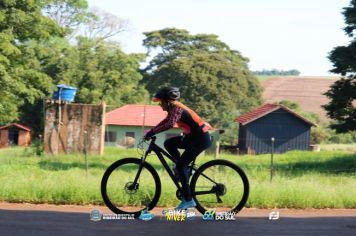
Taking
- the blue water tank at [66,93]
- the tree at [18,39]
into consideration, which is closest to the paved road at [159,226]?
the tree at [18,39]

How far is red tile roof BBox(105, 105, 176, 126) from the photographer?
2103 inches

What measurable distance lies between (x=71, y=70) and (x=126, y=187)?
45891mm

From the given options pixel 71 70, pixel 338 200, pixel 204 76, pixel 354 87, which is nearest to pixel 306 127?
pixel 204 76

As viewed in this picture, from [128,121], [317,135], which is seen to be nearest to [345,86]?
[128,121]

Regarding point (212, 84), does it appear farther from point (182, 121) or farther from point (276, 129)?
point (182, 121)

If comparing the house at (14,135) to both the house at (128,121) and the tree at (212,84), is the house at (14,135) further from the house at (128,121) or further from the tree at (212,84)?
the tree at (212,84)

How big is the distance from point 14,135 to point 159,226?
188ft

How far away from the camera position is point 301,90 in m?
101

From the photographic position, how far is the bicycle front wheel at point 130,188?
7.73 meters

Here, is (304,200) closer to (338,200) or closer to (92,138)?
(338,200)

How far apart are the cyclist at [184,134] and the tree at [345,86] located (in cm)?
1870

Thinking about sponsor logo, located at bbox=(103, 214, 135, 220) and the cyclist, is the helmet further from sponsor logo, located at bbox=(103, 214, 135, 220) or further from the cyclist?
sponsor logo, located at bbox=(103, 214, 135, 220)

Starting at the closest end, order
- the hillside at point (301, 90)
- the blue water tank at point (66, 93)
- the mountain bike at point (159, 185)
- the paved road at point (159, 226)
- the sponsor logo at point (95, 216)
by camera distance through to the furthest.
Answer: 1. the paved road at point (159, 226)
2. the sponsor logo at point (95, 216)
3. the mountain bike at point (159, 185)
4. the blue water tank at point (66, 93)
5. the hillside at point (301, 90)

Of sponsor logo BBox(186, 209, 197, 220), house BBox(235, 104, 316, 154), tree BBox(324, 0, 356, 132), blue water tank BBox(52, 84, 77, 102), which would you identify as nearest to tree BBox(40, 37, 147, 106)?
house BBox(235, 104, 316, 154)
